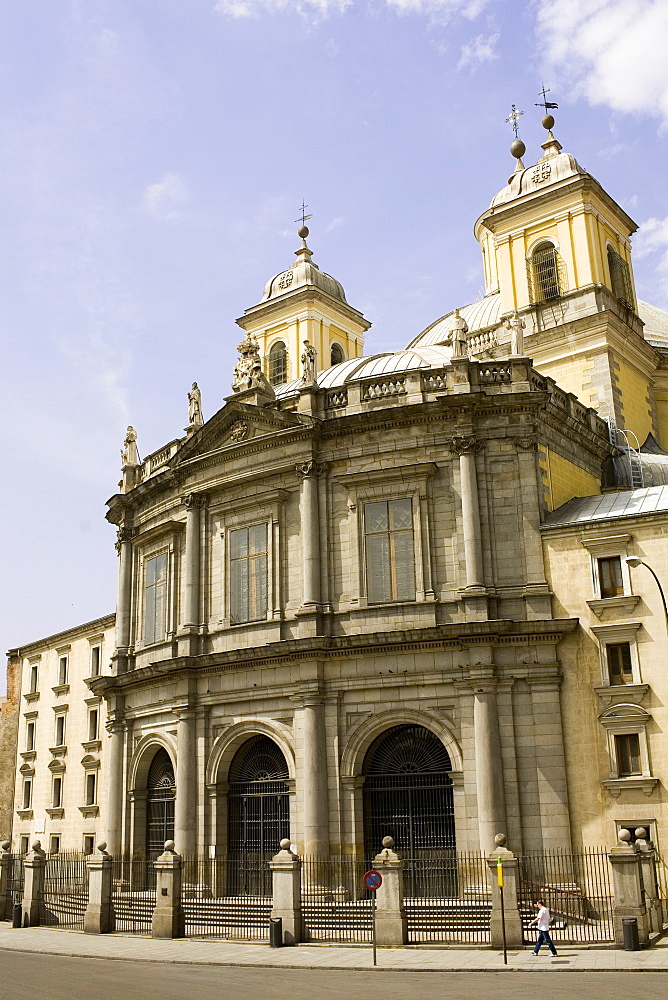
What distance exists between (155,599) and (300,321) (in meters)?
19.7

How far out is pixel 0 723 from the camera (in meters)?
49.9

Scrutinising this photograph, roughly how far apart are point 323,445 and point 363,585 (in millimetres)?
4402

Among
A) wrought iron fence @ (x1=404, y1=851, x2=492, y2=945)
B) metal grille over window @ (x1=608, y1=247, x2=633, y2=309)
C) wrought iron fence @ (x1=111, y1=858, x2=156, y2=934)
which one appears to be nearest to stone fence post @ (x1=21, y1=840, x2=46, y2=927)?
wrought iron fence @ (x1=111, y1=858, x2=156, y2=934)

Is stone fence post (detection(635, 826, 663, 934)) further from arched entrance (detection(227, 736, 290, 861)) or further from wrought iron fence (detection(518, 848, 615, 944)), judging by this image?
arched entrance (detection(227, 736, 290, 861))

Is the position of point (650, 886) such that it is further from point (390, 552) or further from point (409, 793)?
point (390, 552)

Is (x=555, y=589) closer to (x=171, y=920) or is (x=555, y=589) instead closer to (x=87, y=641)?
(x=171, y=920)

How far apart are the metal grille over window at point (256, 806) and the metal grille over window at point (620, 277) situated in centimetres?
2250

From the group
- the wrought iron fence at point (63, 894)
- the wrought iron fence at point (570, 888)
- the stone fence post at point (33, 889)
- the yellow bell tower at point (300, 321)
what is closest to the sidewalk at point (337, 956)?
the wrought iron fence at point (570, 888)

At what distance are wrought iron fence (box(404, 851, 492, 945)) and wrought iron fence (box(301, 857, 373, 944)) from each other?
1131 mm

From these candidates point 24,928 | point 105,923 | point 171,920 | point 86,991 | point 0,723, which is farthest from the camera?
point 0,723

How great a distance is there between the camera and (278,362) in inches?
2005

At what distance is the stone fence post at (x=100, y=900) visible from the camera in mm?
26531

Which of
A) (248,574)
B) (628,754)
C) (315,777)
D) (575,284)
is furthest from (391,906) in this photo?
(575,284)

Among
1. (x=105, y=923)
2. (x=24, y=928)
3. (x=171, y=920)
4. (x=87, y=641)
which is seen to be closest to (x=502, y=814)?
(x=171, y=920)
